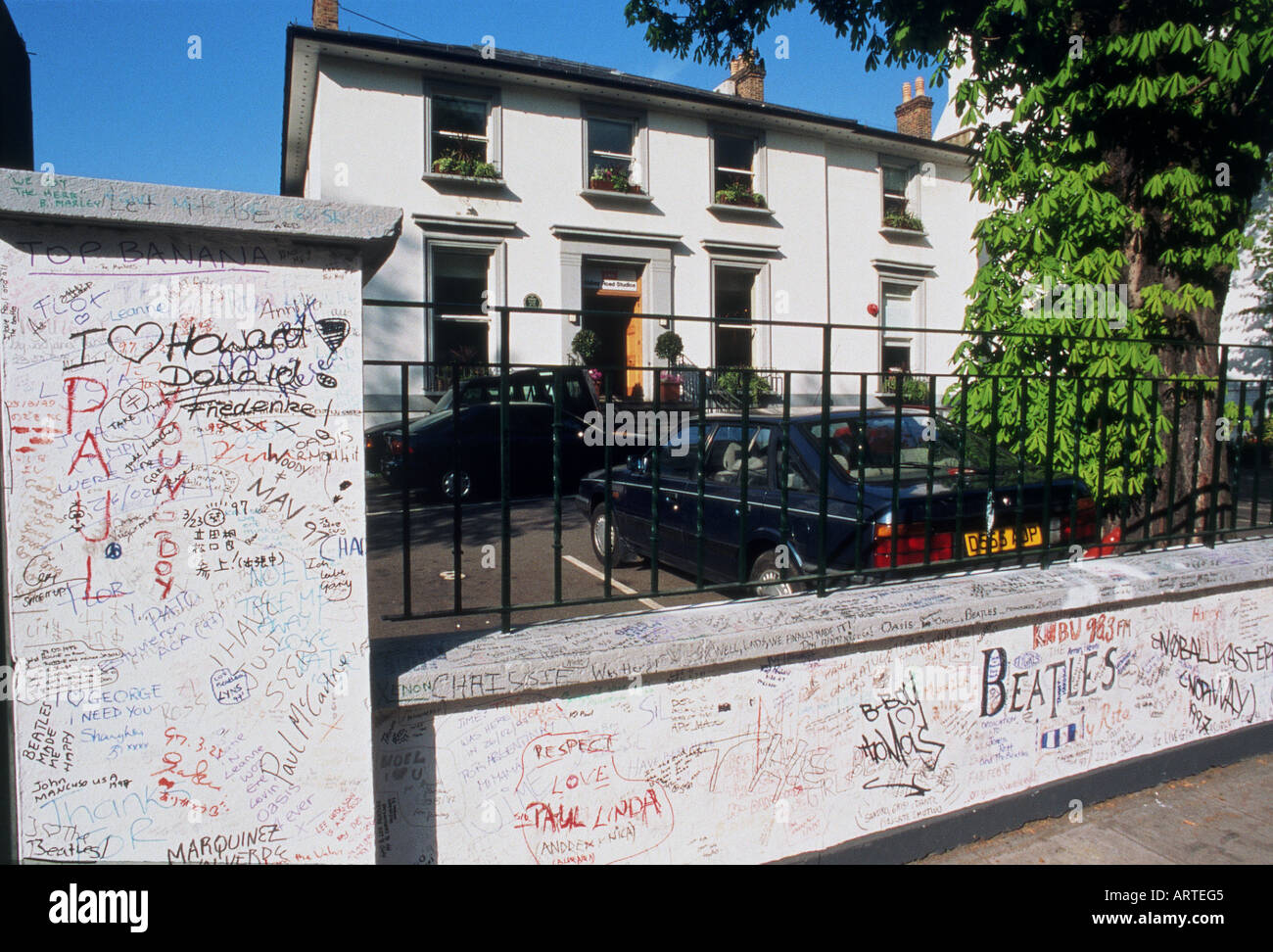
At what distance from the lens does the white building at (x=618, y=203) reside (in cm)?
1595

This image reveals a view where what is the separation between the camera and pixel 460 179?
16422mm

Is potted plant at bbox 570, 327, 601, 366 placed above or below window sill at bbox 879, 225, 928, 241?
below

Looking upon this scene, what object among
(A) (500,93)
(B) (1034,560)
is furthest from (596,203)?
(B) (1034,560)

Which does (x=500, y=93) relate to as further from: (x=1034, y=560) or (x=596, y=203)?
(x=1034, y=560)

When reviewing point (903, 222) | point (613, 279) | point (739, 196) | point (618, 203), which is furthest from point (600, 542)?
point (903, 222)

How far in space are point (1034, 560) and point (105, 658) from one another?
13.4ft

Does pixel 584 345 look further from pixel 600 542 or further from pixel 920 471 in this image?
pixel 920 471

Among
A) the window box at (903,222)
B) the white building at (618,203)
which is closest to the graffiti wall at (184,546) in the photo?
the white building at (618,203)

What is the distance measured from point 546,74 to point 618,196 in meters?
2.67

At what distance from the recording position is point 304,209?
2.25 metres

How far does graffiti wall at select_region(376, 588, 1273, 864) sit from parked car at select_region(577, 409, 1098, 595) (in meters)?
0.62

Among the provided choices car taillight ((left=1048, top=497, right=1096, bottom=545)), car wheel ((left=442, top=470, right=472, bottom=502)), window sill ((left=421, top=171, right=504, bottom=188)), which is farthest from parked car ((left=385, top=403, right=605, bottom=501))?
window sill ((left=421, top=171, right=504, bottom=188))

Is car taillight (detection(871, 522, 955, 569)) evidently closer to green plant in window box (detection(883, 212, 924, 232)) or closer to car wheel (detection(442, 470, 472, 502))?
car wheel (detection(442, 470, 472, 502))

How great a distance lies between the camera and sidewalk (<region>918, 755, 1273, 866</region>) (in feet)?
12.0
